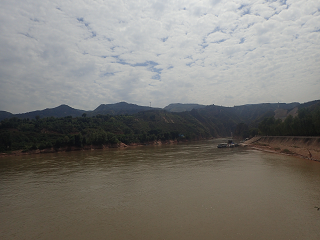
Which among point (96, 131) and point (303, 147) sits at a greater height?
point (96, 131)

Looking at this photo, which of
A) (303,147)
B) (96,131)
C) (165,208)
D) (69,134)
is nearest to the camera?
(165,208)

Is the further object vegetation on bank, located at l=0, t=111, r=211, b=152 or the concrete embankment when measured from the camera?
vegetation on bank, located at l=0, t=111, r=211, b=152

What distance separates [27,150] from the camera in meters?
61.1

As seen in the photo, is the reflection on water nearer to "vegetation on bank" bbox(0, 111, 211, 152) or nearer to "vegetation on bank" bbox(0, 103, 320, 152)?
"vegetation on bank" bbox(0, 103, 320, 152)

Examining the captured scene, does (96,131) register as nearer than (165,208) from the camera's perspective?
No

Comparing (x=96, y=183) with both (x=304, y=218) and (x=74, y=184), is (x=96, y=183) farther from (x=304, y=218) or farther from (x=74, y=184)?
(x=304, y=218)

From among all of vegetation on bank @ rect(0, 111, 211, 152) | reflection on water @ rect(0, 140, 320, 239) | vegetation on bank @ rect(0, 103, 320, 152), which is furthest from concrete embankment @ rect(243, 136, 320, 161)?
vegetation on bank @ rect(0, 111, 211, 152)

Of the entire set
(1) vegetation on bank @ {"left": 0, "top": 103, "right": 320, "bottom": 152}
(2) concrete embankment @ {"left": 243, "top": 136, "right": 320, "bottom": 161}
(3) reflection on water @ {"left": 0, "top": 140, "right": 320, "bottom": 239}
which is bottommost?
(3) reflection on water @ {"left": 0, "top": 140, "right": 320, "bottom": 239}

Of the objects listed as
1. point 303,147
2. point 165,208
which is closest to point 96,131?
point 303,147

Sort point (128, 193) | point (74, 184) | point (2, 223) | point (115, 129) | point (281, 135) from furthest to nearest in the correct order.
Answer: point (115, 129) → point (281, 135) → point (74, 184) → point (128, 193) → point (2, 223)

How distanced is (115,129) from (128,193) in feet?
289

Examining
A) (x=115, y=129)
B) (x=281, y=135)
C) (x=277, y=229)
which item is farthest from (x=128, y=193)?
(x=115, y=129)

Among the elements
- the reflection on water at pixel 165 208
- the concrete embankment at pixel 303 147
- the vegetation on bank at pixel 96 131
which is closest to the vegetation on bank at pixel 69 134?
the vegetation on bank at pixel 96 131

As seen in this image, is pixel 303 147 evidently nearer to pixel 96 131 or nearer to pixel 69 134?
pixel 96 131
